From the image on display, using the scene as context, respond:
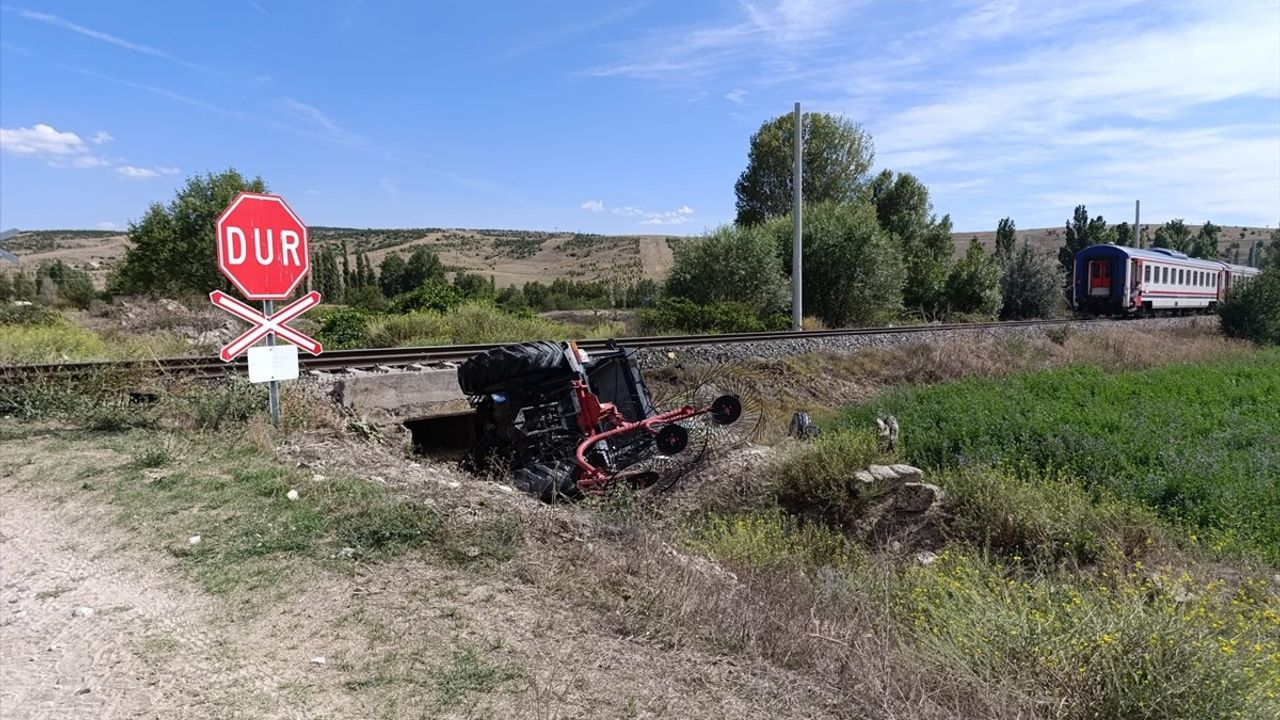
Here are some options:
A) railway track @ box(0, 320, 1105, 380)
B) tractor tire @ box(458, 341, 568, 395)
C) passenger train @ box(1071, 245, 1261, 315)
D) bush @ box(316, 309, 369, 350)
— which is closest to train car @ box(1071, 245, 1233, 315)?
passenger train @ box(1071, 245, 1261, 315)

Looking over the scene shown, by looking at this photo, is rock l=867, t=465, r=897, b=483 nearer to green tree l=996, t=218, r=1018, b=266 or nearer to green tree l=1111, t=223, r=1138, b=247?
green tree l=996, t=218, r=1018, b=266

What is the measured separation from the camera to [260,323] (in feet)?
25.0

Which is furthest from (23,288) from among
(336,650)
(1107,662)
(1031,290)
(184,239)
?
(1031,290)

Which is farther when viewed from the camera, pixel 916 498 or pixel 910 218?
pixel 910 218

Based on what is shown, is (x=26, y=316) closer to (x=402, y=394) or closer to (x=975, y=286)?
(x=402, y=394)

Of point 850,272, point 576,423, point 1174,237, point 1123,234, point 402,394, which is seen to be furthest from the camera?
point 1174,237

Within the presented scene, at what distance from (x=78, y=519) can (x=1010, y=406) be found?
42.5ft

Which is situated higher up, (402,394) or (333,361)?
(333,361)

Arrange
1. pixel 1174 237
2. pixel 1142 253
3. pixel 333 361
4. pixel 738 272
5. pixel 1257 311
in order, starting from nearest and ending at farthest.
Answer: pixel 333 361, pixel 738 272, pixel 1257 311, pixel 1142 253, pixel 1174 237

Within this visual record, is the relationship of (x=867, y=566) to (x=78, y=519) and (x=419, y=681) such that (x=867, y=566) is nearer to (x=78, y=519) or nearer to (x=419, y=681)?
(x=419, y=681)

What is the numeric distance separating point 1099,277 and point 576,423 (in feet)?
111

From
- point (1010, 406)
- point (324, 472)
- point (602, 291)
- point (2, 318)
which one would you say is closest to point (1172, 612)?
point (324, 472)

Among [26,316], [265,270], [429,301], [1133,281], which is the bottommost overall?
[26,316]

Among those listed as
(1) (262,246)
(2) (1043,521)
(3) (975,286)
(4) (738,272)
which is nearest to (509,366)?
(1) (262,246)
